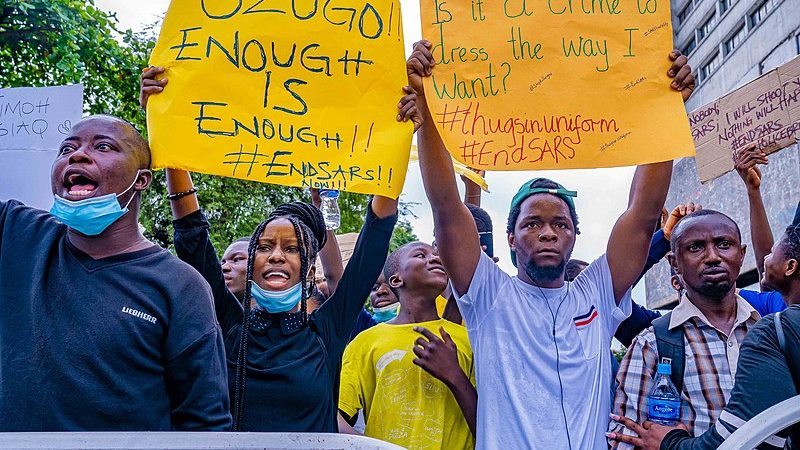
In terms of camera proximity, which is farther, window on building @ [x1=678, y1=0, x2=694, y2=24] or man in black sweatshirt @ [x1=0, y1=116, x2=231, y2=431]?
window on building @ [x1=678, y1=0, x2=694, y2=24]

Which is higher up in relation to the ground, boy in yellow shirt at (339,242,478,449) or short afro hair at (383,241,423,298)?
short afro hair at (383,241,423,298)

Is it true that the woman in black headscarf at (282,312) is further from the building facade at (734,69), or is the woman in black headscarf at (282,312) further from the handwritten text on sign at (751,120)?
the building facade at (734,69)

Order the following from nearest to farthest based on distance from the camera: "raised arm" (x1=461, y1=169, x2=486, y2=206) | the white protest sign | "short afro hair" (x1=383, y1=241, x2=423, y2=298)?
the white protest sign, "short afro hair" (x1=383, y1=241, x2=423, y2=298), "raised arm" (x1=461, y1=169, x2=486, y2=206)

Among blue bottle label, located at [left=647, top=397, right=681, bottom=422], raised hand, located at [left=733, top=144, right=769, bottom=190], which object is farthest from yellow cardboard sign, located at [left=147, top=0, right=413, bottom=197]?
raised hand, located at [left=733, top=144, right=769, bottom=190]

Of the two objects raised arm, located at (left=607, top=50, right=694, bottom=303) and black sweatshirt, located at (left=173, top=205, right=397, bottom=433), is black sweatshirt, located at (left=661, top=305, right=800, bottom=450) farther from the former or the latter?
black sweatshirt, located at (left=173, top=205, right=397, bottom=433)

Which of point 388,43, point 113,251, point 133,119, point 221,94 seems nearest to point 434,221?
point 388,43

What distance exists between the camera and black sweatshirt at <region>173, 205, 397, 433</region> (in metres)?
2.76

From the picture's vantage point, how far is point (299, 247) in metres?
3.16

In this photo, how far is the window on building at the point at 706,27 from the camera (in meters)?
28.2

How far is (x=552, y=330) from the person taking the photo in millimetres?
3135

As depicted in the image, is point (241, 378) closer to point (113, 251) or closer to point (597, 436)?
point (113, 251)

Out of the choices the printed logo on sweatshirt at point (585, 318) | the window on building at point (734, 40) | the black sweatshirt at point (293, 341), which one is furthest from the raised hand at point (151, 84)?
the window on building at point (734, 40)

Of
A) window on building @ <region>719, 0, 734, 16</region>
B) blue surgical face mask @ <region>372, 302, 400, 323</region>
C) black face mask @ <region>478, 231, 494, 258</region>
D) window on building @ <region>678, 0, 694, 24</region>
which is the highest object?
window on building @ <region>678, 0, 694, 24</region>

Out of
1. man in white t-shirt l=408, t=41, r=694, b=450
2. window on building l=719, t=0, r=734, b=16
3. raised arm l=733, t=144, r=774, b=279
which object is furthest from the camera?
window on building l=719, t=0, r=734, b=16
